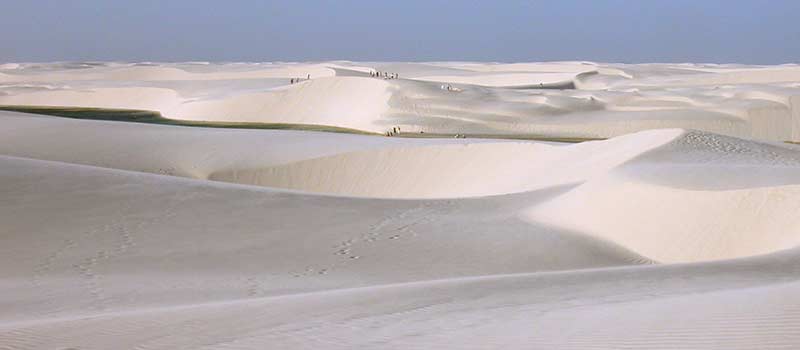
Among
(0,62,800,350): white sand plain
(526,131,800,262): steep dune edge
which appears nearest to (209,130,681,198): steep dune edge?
(0,62,800,350): white sand plain

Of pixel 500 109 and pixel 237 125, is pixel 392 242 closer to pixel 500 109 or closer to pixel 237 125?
pixel 500 109

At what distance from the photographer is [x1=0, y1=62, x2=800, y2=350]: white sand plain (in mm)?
6730

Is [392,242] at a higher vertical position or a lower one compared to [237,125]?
lower

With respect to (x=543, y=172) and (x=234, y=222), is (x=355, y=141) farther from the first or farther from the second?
(x=234, y=222)

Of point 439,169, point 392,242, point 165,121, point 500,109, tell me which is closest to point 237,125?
point 165,121

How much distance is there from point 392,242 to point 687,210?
400 cm

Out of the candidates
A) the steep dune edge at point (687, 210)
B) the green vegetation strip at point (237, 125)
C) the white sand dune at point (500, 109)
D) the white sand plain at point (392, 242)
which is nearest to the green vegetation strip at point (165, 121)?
the green vegetation strip at point (237, 125)

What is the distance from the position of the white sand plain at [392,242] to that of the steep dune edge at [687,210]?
39 millimetres

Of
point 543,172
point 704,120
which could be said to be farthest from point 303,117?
point 543,172

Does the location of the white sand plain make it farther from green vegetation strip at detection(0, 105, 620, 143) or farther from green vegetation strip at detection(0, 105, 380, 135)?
green vegetation strip at detection(0, 105, 380, 135)

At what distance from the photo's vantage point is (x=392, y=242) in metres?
12.8

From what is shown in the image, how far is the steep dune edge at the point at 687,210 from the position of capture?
1249 cm

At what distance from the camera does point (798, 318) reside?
5.82 meters

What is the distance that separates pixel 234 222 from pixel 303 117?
29491 millimetres
